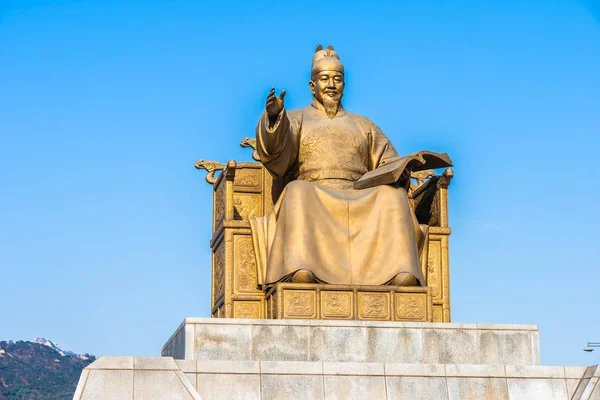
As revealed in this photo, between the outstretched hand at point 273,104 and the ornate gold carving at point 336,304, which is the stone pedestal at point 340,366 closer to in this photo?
the ornate gold carving at point 336,304

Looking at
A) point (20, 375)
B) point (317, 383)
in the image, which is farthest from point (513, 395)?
point (20, 375)

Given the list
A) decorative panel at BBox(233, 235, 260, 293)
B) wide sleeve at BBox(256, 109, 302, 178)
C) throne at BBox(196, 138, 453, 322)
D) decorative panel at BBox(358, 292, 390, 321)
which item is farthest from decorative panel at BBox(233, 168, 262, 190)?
decorative panel at BBox(358, 292, 390, 321)

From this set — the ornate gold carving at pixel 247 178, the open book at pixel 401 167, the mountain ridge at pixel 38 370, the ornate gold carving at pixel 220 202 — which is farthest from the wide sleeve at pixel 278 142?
the mountain ridge at pixel 38 370

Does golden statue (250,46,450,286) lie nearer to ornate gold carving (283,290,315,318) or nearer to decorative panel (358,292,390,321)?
ornate gold carving (283,290,315,318)

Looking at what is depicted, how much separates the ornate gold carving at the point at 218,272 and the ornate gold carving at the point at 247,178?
2.58 ft

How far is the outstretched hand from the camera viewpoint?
1277 cm

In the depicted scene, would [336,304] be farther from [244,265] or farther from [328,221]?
[244,265]

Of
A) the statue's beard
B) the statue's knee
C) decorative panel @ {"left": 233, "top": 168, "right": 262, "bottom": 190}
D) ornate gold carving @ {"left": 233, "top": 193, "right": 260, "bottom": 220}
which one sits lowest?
the statue's knee

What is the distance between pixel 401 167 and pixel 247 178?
6.64 ft

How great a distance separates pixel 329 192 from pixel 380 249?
768mm

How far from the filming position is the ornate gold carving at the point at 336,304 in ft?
39.9

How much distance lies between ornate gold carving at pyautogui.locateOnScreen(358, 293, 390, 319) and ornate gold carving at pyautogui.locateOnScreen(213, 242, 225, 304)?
5.63 ft

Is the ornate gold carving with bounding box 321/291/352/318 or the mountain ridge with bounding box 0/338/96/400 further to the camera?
the mountain ridge with bounding box 0/338/96/400

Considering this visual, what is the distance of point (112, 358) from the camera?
10.7 metres
